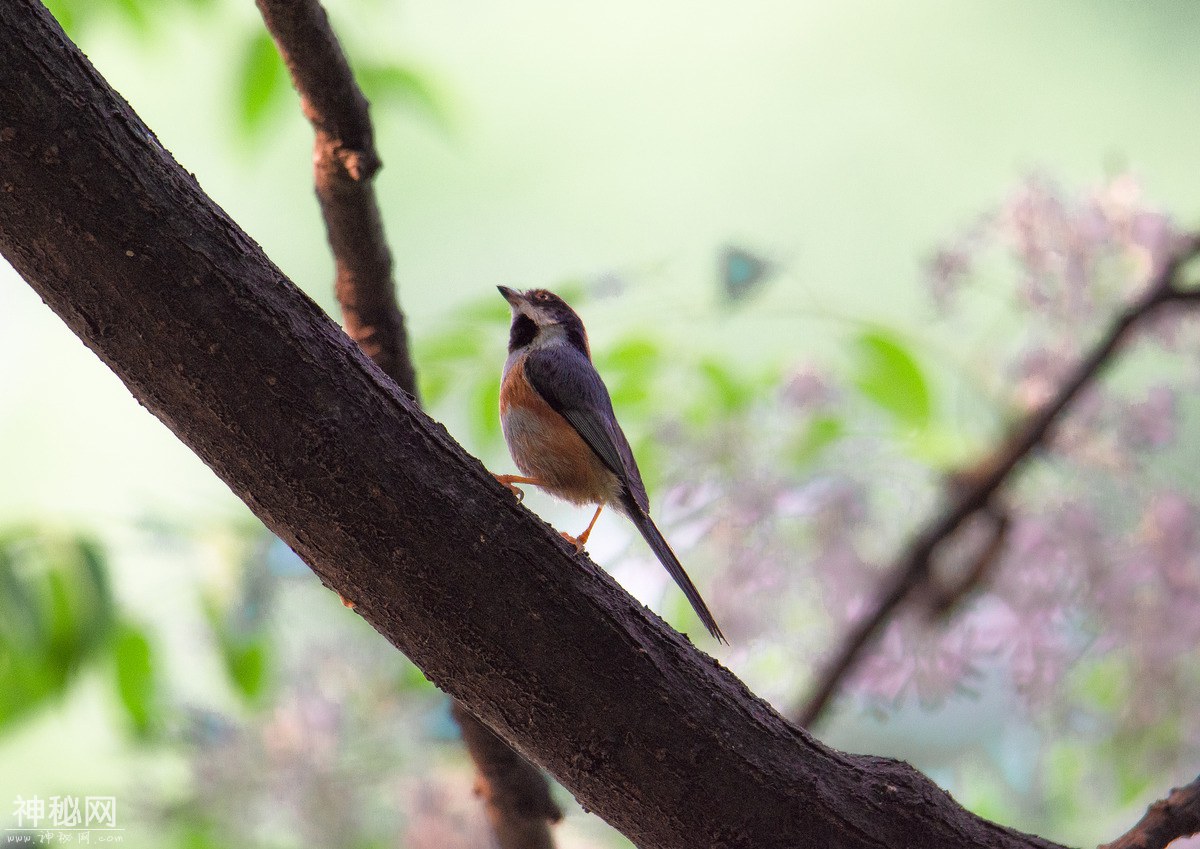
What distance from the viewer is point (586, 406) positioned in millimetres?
2686

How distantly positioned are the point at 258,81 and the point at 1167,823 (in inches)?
109

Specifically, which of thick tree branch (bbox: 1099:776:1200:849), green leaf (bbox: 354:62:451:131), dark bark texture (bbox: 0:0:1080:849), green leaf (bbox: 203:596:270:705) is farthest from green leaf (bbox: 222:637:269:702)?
thick tree branch (bbox: 1099:776:1200:849)

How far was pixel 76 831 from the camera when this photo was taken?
390cm

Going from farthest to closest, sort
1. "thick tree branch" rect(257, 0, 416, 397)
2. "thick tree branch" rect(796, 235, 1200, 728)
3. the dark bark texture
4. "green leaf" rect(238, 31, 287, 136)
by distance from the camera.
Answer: "thick tree branch" rect(796, 235, 1200, 728), "green leaf" rect(238, 31, 287, 136), "thick tree branch" rect(257, 0, 416, 397), the dark bark texture

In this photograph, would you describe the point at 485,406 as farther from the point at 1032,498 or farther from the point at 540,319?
the point at 1032,498

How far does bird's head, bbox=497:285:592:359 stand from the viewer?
3.18 m

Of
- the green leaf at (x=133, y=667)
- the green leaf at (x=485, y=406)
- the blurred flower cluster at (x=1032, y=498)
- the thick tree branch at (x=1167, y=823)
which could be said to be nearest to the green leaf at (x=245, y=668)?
the green leaf at (x=133, y=667)

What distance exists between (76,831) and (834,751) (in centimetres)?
326

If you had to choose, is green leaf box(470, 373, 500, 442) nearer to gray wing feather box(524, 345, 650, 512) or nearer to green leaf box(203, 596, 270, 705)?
gray wing feather box(524, 345, 650, 512)

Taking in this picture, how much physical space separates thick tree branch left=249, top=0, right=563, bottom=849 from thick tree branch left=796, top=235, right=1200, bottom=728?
0.86 meters

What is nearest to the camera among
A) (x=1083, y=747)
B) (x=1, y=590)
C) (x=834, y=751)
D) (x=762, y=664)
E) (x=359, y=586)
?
(x=359, y=586)

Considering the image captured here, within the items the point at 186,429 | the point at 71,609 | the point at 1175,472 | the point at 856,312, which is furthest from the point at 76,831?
the point at 1175,472

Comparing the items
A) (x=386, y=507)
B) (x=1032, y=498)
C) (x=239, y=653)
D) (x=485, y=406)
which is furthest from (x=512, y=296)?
(x=1032, y=498)

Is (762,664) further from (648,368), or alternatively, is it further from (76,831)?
(76,831)
